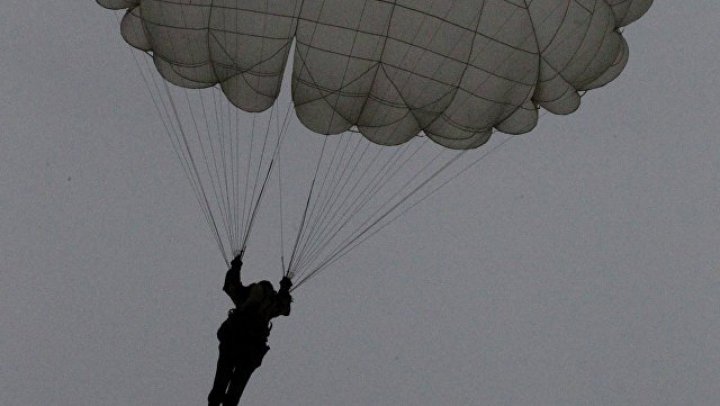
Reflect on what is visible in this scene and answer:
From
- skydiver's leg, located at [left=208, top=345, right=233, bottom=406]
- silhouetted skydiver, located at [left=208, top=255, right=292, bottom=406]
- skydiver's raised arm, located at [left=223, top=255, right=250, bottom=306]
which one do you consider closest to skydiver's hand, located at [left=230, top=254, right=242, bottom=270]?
skydiver's raised arm, located at [left=223, top=255, right=250, bottom=306]

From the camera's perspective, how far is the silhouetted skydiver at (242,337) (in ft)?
42.6

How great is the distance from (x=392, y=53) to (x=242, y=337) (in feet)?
12.5

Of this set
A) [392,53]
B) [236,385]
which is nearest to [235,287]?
[236,385]

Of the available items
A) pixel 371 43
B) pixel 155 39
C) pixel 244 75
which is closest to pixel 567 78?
pixel 371 43

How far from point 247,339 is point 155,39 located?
12.8 ft

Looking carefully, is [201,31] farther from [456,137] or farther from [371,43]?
[456,137]

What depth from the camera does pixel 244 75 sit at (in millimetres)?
14195

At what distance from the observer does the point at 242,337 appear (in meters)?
13.0

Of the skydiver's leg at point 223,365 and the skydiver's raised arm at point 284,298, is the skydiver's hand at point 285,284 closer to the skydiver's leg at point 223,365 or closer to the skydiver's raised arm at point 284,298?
the skydiver's raised arm at point 284,298

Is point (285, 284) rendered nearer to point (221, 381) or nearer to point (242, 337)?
point (242, 337)

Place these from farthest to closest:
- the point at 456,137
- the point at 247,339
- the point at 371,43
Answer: the point at 456,137
the point at 371,43
the point at 247,339

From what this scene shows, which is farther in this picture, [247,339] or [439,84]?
[439,84]

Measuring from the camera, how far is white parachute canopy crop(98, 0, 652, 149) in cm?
1376

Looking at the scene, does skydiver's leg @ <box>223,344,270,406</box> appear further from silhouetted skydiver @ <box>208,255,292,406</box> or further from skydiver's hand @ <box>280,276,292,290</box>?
skydiver's hand @ <box>280,276,292,290</box>
